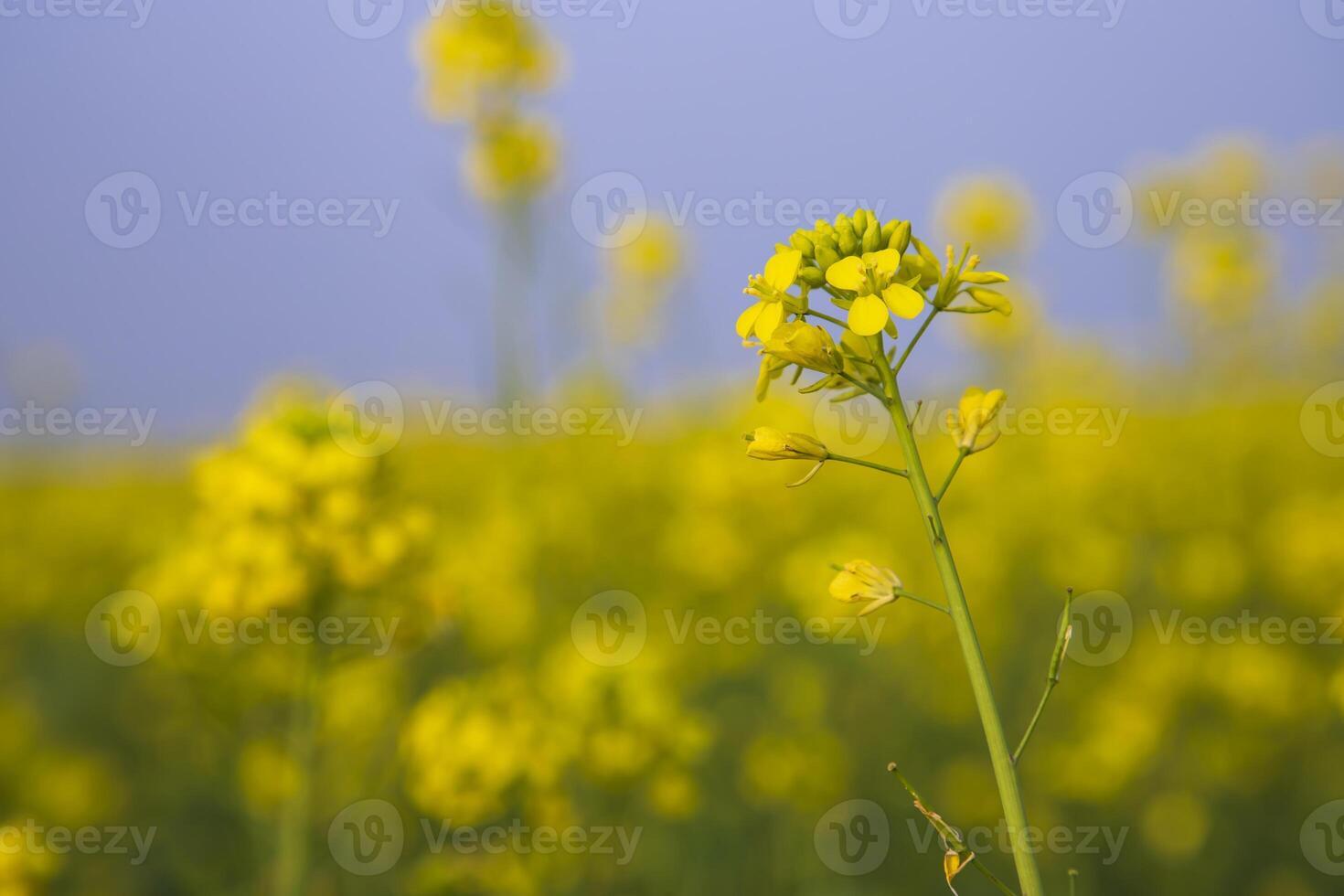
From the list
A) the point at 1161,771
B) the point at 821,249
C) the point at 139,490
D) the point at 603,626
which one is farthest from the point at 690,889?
the point at 139,490

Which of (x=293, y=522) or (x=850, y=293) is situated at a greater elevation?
(x=850, y=293)

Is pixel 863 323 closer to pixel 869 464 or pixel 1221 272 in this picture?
pixel 869 464

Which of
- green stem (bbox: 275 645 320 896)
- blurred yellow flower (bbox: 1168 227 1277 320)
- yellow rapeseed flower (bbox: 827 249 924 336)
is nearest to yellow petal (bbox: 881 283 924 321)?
yellow rapeseed flower (bbox: 827 249 924 336)

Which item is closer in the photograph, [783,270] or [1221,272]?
[783,270]

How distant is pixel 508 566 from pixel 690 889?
7.33 feet

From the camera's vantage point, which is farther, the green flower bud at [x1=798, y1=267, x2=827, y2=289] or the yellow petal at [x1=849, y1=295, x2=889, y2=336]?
the green flower bud at [x1=798, y1=267, x2=827, y2=289]

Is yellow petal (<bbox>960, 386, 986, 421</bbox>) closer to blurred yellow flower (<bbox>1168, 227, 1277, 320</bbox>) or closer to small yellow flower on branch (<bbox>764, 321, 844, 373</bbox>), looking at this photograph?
small yellow flower on branch (<bbox>764, 321, 844, 373</bbox>)

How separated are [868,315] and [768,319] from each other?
0.14m

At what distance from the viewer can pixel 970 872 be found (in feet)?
11.2

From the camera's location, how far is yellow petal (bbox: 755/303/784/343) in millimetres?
1303

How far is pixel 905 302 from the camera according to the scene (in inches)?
51.4

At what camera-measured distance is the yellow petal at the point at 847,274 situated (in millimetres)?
1292

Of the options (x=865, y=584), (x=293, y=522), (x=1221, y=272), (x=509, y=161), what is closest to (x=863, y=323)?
(x=865, y=584)

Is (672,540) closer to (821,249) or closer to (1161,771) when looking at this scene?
(1161,771)
